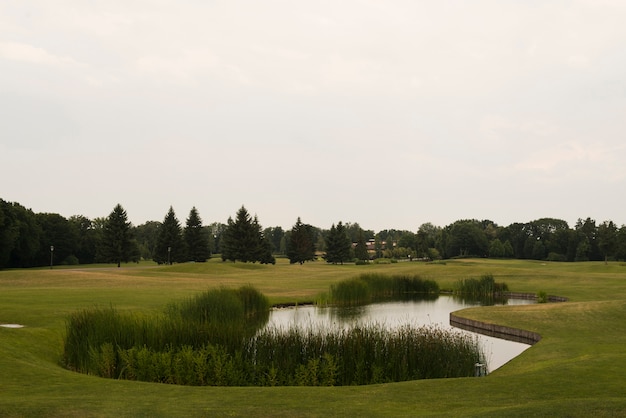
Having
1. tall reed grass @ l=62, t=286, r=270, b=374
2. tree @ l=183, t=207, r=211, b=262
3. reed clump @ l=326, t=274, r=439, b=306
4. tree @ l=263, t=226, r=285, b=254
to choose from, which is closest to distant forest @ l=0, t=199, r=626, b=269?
tree @ l=183, t=207, r=211, b=262

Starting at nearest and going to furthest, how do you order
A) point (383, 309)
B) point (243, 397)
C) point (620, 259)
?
1. point (243, 397)
2. point (383, 309)
3. point (620, 259)

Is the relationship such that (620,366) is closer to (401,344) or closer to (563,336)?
(401,344)

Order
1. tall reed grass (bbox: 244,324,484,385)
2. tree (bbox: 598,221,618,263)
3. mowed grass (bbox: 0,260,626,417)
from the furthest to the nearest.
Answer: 1. tree (bbox: 598,221,618,263)
2. tall reed grass (bbox: 244,324,484,385)
3. mowed grass (bbox: 0,260,626,417)

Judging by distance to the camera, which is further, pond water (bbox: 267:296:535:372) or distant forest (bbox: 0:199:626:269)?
distant forest (bbox: 0:199:626:269)

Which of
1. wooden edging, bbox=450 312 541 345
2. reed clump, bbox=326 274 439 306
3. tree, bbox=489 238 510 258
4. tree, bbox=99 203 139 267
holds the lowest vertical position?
wooden edging, bbox=450 312 541 345

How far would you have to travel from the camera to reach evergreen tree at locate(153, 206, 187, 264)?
3125 inches

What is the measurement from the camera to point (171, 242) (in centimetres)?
7944

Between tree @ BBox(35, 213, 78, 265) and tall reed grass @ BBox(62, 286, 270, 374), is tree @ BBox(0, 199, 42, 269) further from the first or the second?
tall reed grass @ BBox(62, 286, 270, 374)

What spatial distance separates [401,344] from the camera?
14.6 meters

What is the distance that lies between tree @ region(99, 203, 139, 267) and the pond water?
52859 millimetres

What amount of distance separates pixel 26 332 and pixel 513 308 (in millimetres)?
19976

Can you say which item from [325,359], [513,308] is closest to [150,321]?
[325,359]

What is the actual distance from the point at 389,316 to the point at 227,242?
2348 inches

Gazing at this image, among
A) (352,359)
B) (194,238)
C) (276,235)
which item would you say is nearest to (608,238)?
(194,238)
